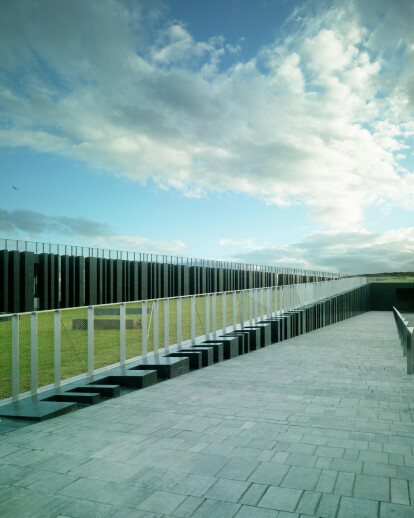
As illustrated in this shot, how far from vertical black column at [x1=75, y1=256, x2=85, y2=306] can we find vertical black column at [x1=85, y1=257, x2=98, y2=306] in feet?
2.33

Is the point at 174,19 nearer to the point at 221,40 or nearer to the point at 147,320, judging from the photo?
the point at 221,40

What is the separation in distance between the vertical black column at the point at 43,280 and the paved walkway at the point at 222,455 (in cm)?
2002

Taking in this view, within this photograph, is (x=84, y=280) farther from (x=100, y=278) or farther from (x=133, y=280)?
(x=133, y=280)

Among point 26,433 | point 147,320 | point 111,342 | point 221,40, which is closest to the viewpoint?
point 26,433

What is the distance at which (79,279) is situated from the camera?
2969cm

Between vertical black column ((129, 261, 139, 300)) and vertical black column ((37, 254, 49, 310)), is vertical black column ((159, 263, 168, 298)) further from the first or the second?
vertical black column ((37, 254, 49, 310))

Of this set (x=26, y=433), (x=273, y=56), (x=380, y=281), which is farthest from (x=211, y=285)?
(x=26, y=433)

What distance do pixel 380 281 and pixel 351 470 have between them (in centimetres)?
4628

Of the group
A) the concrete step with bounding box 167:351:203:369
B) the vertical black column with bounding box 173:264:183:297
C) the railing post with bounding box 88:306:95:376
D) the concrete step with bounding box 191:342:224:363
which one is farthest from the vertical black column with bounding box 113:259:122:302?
the railing post with bounding box 88:306:95:376

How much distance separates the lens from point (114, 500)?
3766 mm

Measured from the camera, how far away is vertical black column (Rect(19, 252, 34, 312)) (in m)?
24.9

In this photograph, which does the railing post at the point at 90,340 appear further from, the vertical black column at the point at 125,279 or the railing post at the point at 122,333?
the vertical black column at the point at 125,279

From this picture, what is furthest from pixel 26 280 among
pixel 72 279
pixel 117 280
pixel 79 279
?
pixel 117 280

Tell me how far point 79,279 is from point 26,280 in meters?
4.96
